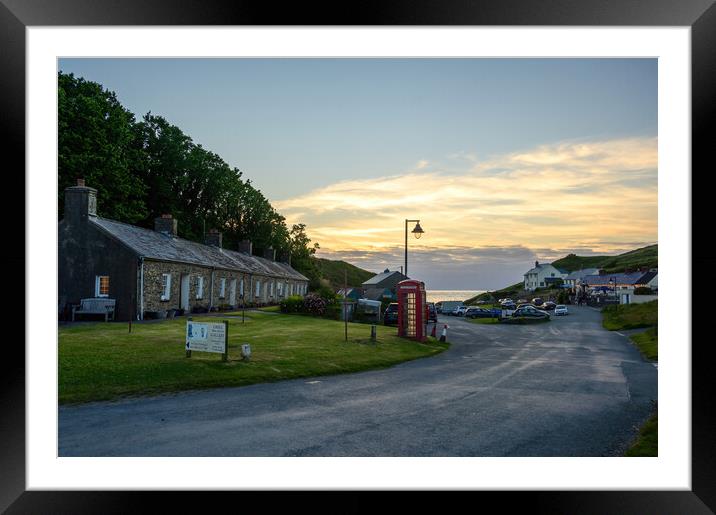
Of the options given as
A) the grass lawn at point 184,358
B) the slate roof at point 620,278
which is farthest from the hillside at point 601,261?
the grass lawn at point 184,358

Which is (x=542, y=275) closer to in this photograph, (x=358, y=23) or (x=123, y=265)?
(x=123, y=265)

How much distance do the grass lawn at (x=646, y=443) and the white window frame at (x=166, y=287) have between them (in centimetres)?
2397

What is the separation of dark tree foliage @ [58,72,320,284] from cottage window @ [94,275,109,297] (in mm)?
9276

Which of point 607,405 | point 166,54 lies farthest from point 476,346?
point 166,54

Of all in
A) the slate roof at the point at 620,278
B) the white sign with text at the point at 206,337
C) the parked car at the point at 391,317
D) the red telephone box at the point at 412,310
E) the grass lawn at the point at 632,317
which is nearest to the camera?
the white sign with text at the point at 206,337

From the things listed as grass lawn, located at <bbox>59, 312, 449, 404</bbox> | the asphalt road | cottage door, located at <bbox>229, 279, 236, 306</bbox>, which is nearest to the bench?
grass lawn, located at <bbox>59, 312, 449, 404</bbox>

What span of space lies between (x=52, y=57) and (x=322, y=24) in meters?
3.95

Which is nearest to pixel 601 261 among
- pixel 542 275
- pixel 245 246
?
pixel 542 275

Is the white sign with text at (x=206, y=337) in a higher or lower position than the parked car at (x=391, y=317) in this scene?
higher

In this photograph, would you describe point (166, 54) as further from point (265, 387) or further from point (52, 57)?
point (265, 387)

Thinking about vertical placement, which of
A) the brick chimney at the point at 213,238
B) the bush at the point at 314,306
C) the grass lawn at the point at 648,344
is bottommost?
the grass lawn at the point at 648,344

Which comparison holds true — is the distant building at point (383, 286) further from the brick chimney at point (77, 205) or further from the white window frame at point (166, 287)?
Answer: the brick chimney at point (77, 205)

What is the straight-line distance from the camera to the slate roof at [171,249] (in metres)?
25.2

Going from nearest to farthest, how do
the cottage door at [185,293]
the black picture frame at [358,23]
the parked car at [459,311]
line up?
the black picture frame at [358,23] < the cottage door at [185,293] < the parked car at [459,311]
